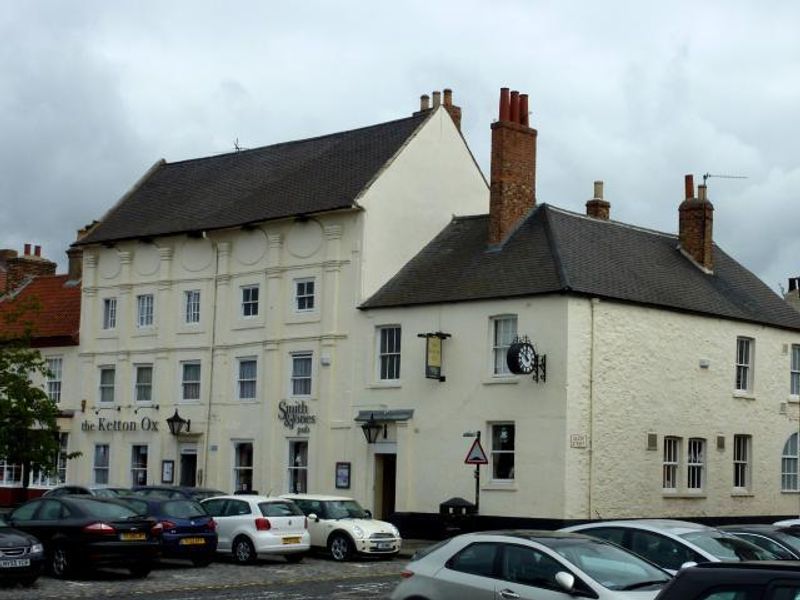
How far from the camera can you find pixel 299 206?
4075 centimetres

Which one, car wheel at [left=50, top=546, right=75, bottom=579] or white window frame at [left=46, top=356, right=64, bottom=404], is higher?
white window frame at [left=46, top=356, right=64, bottom=404]

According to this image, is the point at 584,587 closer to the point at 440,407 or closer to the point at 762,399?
the point at 440,407

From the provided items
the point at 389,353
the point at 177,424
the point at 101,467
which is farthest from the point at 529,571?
the point at 101,467

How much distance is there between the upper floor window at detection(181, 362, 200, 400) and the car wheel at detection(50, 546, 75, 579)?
1964cm

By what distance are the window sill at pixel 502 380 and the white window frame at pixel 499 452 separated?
109cm

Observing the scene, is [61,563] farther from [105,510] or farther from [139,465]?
[139,465]

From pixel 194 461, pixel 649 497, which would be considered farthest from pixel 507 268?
pixel 194 461

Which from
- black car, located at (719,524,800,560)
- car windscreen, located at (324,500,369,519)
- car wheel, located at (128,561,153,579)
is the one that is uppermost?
black car, located at (719,524,800,560)

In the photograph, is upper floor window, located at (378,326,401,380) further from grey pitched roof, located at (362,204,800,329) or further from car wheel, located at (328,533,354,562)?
car wheel, located at (328,533,354,562)

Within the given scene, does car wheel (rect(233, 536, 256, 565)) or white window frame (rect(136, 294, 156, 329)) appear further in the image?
white window frame (rect(136, 294, 156, 329))

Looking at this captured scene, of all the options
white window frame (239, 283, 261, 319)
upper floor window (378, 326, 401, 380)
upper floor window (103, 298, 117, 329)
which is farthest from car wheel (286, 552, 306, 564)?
upper floor window (103, 298, 117, 329)

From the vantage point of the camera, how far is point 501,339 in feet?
118

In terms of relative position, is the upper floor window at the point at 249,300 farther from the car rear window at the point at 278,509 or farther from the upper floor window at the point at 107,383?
the car rear window at the point at 278,509

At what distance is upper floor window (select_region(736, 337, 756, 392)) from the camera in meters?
40.3
